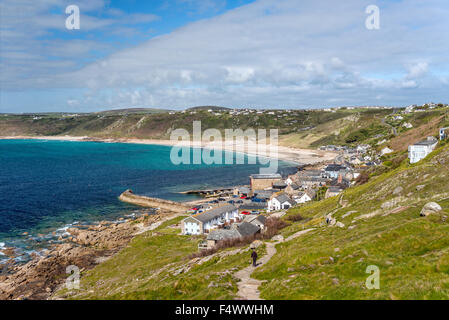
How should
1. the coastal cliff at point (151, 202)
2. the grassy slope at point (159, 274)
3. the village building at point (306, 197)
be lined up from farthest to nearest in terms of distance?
1. the coastal cliff at point (151, 202)
2. the village building at point (306, 197)
3. the grassy slope at point (159, 274)

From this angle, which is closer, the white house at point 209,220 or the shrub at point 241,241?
the shrub at point 241,241

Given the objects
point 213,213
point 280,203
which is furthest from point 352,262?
point 280,203

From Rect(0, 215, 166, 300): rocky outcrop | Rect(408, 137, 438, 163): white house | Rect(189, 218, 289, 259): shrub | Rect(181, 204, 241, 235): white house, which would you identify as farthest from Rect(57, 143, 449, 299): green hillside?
Rect(408, 137, 438, 163): white house

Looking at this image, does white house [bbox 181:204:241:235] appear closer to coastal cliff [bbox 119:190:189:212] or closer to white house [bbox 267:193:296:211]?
white house [bbox 267:193:296:211]

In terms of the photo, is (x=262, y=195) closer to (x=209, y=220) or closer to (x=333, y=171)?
(x=209, y=220)

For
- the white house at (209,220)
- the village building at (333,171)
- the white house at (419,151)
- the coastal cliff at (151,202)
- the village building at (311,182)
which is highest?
the white house at (419,151)

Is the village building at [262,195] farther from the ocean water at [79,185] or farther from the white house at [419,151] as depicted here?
the white house at [419,151]

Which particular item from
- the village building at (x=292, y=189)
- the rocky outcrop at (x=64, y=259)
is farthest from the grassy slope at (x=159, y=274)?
the village building at (x=292, y=189)
